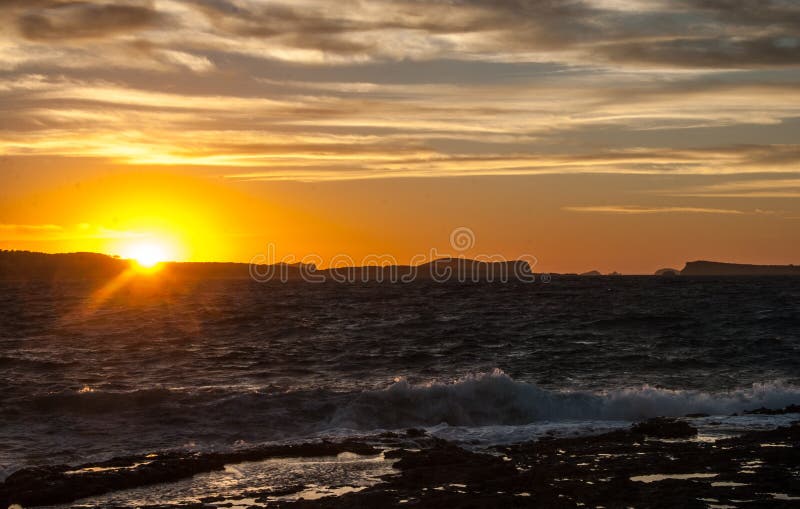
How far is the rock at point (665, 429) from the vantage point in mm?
19406

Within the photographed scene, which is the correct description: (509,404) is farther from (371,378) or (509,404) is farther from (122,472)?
(122,472)

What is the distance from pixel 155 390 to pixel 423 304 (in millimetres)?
53190

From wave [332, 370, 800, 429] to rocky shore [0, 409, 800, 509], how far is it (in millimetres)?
4862

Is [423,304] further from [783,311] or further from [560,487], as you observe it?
[560,487]

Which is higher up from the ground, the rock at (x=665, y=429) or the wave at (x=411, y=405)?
the rock at (x=665, y=429)

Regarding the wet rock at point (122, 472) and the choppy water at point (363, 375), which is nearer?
the wet rock at point (122, 472)

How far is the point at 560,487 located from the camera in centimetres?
1458

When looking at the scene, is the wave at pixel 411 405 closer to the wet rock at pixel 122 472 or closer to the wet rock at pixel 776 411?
the wet rock at pixel 776 411

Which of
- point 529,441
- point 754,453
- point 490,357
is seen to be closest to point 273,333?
point 490,357

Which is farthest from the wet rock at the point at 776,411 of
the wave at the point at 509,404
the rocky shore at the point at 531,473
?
the rocky shore at the point at 531,473

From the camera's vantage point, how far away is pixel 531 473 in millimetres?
15703

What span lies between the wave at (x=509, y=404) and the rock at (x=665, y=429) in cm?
488

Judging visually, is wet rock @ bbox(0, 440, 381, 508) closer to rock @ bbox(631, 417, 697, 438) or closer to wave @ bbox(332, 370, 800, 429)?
wave @ bbox(332, 370, 800, 429)

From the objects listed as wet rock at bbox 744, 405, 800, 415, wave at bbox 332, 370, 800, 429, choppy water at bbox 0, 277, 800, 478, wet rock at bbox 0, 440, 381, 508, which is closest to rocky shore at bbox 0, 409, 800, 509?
wet rock at bbox 0, 440, 381, 508
